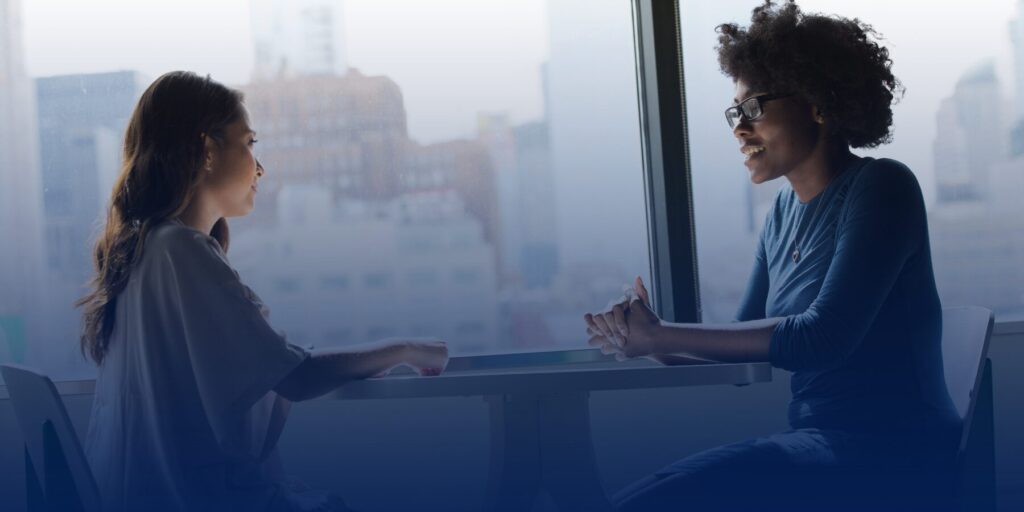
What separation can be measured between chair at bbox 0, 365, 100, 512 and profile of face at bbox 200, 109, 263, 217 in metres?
0.50

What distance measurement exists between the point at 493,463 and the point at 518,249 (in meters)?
1.39

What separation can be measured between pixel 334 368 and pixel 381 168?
5.11ft

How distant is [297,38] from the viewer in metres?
3.20

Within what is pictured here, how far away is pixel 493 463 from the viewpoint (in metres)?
1.91

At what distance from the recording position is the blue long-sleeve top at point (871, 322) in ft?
5.70

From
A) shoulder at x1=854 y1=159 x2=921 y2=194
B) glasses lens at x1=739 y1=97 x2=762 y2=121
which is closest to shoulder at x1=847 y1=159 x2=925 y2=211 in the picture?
shoulder at x1=854 y1=159 x2=921 y2=194

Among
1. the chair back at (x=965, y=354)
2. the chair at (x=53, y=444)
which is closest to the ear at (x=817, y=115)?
the chair back at (x=965, y=354)

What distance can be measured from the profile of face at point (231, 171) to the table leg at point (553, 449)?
0.72 m

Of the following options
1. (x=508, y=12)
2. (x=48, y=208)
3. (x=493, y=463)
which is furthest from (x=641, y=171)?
(x=48, y=208)

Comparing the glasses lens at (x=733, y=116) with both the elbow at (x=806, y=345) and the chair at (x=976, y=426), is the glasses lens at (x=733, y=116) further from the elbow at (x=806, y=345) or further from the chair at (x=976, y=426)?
the chair at (x=976, y=426)

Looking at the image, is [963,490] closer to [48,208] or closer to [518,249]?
[518,249]

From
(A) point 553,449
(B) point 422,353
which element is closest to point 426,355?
(B) point 422,353

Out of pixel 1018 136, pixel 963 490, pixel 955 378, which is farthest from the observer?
pixel 1018 136

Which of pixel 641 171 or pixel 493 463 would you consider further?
pixel 641 171
